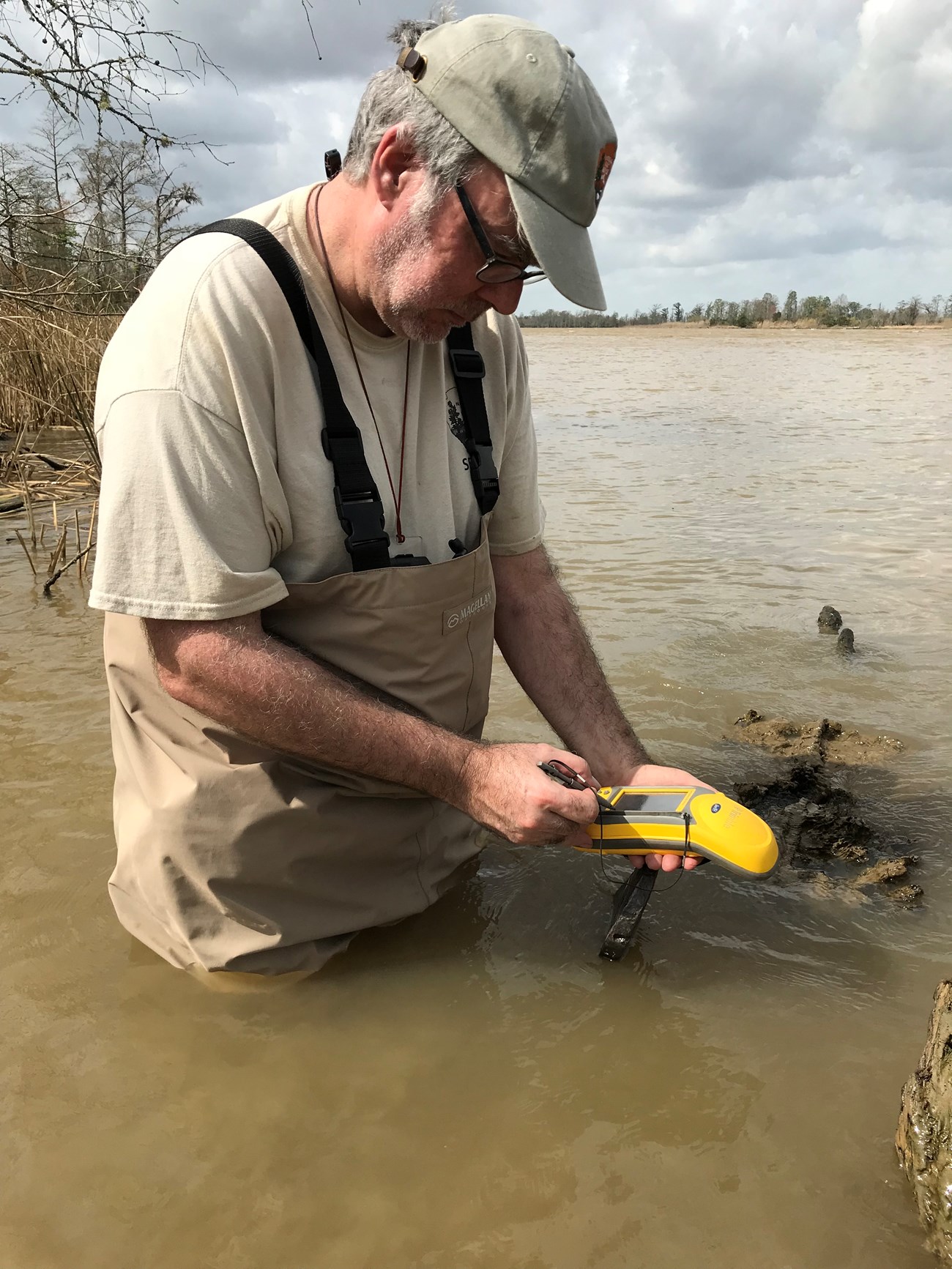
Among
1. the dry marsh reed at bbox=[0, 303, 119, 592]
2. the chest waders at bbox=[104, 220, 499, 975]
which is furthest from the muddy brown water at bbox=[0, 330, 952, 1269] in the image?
the dry marsh reed at bbox=[0, 303, 119, 592]

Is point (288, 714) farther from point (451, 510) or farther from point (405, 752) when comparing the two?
point (451, 510)

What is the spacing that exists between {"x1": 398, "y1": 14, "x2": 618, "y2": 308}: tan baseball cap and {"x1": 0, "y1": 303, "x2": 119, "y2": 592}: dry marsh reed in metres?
4.25

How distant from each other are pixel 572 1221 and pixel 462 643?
1.28m

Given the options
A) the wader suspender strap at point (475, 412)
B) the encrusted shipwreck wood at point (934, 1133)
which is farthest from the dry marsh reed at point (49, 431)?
the encrusted shipwreck wood at point (934, 1133)

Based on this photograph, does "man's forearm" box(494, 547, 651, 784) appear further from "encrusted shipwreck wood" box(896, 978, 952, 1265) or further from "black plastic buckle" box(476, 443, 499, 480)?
"encrusted shipwreck wood" box(896, 978, 952, 1265)

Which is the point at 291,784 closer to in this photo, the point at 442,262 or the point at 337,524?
the point at 337,524

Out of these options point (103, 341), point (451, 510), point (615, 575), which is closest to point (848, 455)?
point (615, 575)

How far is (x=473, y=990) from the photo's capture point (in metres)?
2.42

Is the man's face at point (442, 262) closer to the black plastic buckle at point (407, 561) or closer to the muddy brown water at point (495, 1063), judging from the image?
the black plastic buckle at point (407, 561)

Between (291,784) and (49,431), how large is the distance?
10.8m

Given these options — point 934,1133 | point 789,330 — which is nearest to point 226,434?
point 934,1133

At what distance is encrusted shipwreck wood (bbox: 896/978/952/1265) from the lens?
67.6 inches

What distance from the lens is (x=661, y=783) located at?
96.1 inches

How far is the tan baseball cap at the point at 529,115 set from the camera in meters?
1.91
